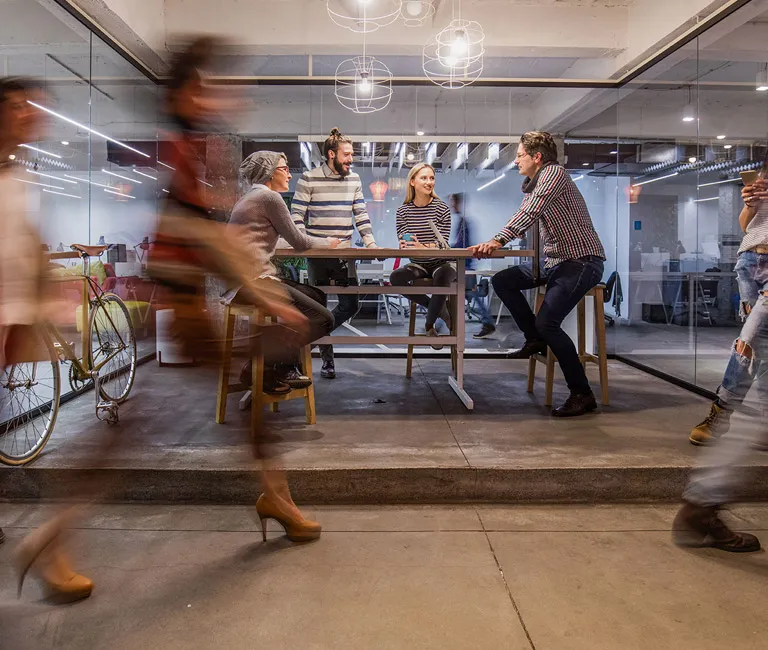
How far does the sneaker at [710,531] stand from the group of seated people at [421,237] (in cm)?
147

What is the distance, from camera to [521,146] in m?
3.94

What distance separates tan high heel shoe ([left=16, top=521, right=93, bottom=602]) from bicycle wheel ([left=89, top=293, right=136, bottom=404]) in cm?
192

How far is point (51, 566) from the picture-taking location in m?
1.88

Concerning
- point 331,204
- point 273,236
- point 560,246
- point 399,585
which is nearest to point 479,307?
point 331,204

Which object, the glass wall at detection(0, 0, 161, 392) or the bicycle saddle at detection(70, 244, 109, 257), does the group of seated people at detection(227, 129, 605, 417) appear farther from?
the bicycle saddle at detection(70, 244, 109, 257)

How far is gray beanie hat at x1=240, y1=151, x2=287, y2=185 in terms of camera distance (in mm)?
3221

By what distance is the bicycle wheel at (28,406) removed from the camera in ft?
9.30

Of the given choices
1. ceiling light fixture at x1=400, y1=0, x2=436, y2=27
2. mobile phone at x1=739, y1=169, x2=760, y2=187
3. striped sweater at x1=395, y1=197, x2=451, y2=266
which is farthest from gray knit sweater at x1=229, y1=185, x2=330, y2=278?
ceiling light fixture at x1=400, y1=0, x2=436, y2=27

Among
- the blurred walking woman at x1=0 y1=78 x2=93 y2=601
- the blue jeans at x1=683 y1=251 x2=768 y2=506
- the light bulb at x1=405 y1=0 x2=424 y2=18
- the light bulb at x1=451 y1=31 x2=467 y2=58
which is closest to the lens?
the blurred walking woman at x1=0 y1=78 x2=93 y2=601

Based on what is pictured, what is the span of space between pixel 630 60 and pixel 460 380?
356cm

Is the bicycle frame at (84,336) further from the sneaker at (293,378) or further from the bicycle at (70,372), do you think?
the sneaker at (293,378)

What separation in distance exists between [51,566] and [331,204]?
344cm

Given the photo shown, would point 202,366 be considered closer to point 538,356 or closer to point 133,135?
point 538,356

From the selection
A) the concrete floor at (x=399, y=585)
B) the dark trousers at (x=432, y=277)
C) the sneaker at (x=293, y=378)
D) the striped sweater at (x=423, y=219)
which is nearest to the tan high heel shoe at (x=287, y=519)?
the concrete floor at (x=399, y=585)
